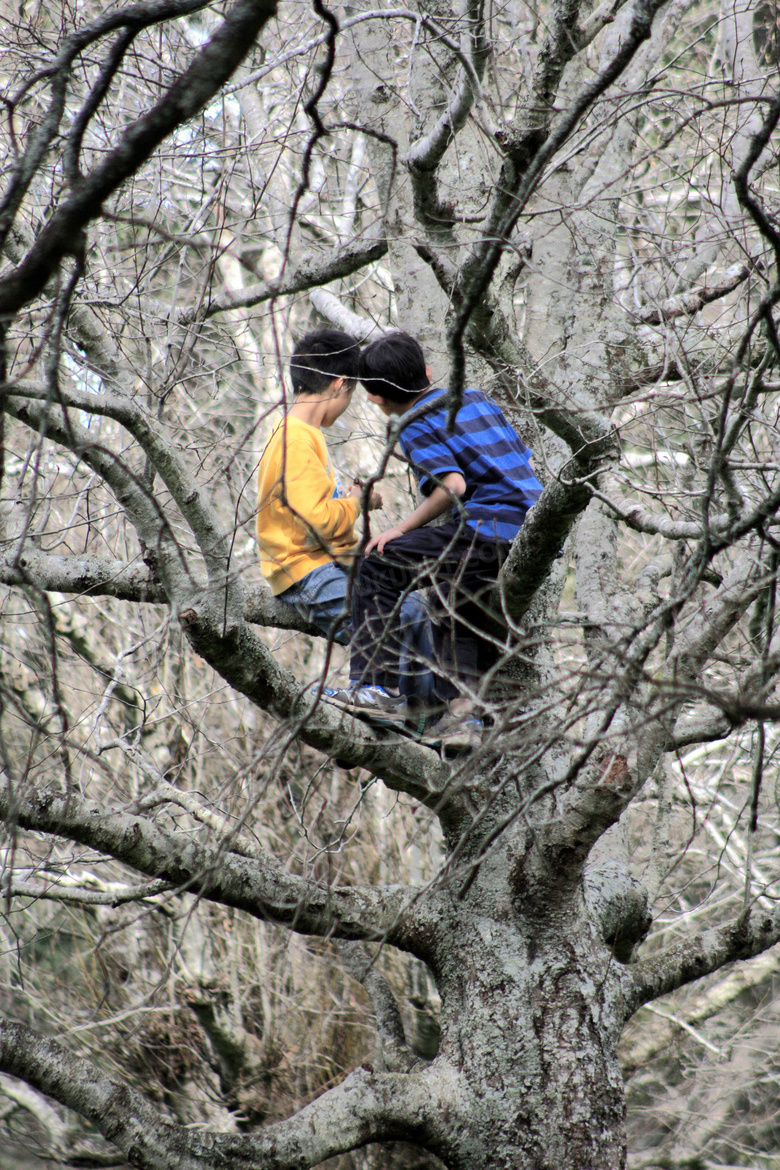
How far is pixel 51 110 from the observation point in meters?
1.55

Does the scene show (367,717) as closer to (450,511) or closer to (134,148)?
(450,511)

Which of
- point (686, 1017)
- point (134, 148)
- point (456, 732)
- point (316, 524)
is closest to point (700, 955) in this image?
point (456, 732)

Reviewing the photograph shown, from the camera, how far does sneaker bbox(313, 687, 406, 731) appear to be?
282cm

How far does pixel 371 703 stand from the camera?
293 centimetres

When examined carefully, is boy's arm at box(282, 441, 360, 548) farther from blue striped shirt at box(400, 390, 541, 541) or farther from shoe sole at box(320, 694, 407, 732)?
shoe sole at box(320, 694, 407, 732)

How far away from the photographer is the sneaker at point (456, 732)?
2.38 m

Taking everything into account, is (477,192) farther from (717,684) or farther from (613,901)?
(613,901)

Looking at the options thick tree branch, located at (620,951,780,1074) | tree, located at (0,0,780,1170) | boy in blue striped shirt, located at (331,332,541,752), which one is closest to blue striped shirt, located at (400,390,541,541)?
boy in blue striped shirt, located at (331,332,541,752)

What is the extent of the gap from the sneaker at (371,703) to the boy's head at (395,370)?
1022 mm

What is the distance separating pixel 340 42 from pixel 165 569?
3871 mm

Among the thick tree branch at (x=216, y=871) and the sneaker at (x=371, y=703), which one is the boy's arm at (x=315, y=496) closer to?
the sneaker at (x=371, y=703)

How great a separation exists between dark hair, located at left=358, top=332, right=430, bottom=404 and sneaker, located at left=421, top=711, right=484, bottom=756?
1117mm

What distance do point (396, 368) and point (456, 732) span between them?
1347 millimetres

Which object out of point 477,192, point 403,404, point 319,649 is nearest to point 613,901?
point 403,404
